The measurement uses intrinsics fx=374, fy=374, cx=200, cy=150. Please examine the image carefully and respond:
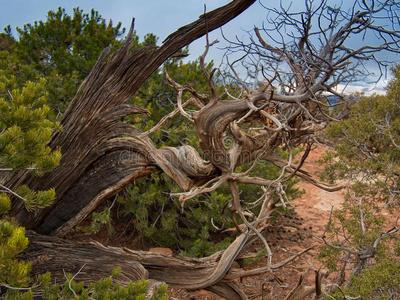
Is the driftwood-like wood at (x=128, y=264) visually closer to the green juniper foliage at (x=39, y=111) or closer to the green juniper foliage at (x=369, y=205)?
the green juniper foliage at (x=39, y=111)

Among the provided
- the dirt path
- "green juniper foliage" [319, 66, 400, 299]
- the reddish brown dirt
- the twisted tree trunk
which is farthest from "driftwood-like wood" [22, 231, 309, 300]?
"green juniper foliage" [319, 66, 400, 299]

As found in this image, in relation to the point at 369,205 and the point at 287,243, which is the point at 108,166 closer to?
the point at 369,205

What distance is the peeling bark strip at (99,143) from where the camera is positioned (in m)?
3.99

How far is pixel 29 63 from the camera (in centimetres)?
760

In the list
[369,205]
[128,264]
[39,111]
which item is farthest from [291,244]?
[39,111]

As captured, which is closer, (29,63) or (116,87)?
(116,87)

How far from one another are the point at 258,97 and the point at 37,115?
2513mm

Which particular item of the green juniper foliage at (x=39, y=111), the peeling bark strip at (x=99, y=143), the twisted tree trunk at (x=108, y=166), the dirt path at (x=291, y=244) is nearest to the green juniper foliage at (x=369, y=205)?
the dirt path at (x=291, y=244)

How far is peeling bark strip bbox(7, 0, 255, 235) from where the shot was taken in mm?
3994

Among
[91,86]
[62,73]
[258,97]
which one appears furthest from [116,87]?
[62,73]

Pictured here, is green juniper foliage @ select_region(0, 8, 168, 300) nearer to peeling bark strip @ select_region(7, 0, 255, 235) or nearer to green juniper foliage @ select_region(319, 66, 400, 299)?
peeling bark strip @ select_region(7, 0, 255, 235)

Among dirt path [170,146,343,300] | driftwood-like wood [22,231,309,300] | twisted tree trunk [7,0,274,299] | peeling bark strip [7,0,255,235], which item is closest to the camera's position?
driftwood-like wood [22,231,309,300]

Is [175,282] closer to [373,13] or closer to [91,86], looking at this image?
[91,86]

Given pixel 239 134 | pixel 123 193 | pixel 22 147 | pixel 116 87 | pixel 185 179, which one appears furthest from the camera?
pixel 123 193
